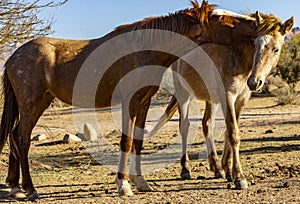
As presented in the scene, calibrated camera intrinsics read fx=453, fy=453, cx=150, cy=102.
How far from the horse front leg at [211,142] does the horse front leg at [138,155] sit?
147 cm

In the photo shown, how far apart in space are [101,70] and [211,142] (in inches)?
112

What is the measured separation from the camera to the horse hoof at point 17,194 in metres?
6.00

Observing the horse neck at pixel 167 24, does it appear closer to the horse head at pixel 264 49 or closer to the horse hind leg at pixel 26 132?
the horse head at pixel 264 49

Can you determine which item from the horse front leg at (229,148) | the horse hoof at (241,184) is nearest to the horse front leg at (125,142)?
the horse hoof at (241,184)

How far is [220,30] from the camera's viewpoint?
19.9 feet

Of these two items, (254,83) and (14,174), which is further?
(14,174)

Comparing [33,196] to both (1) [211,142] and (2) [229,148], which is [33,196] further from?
(1) [211,142]

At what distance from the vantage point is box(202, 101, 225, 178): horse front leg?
7.41m

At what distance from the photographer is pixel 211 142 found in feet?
26.3

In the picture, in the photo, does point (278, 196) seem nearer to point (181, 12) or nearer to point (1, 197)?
point (181, 12)

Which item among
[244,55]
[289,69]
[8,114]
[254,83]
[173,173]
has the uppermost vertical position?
[289,69]

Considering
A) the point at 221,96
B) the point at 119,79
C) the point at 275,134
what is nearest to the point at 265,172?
the point at 221,96

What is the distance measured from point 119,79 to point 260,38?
1.95 meters

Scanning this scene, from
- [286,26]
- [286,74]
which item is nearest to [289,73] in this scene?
[286,74]
